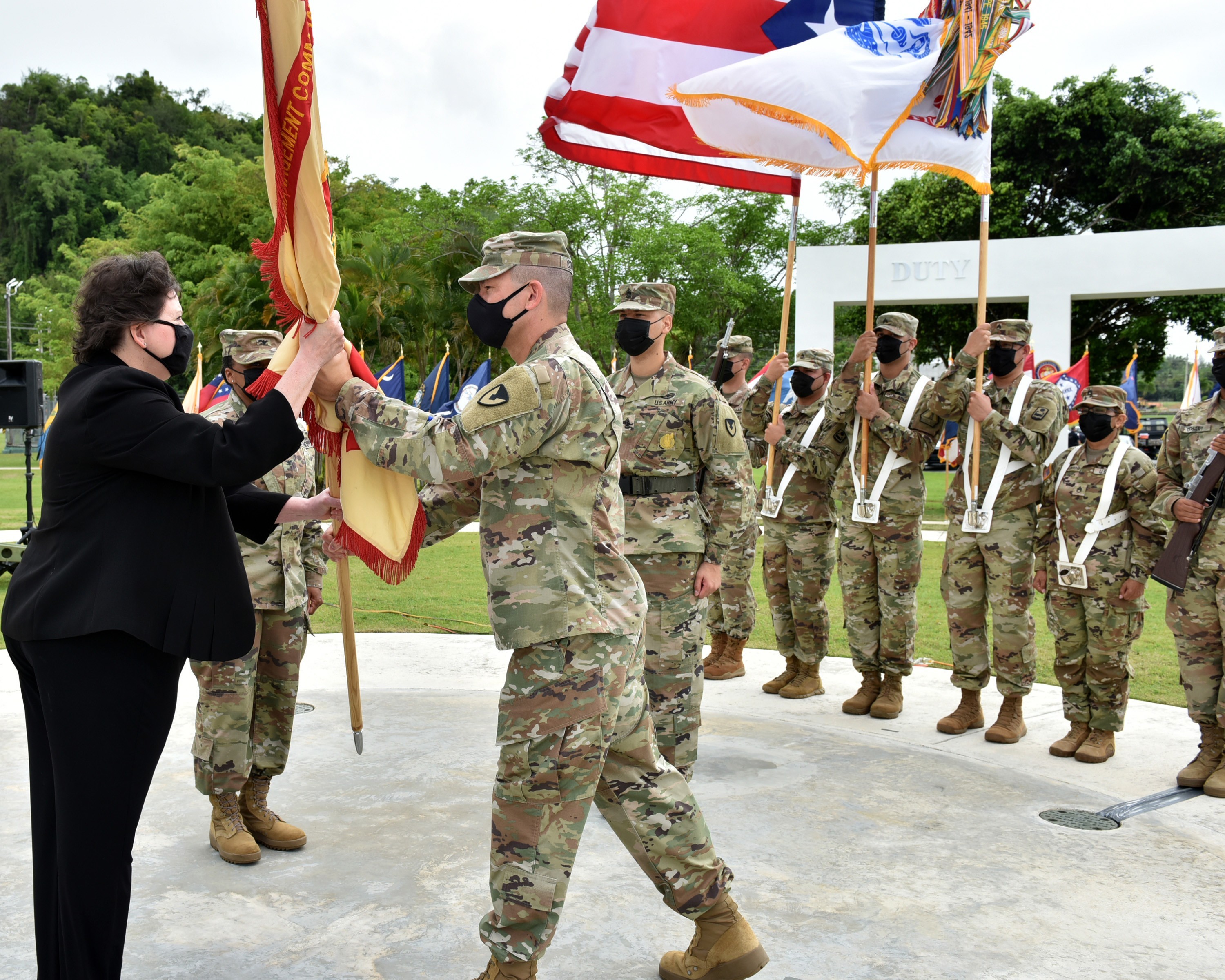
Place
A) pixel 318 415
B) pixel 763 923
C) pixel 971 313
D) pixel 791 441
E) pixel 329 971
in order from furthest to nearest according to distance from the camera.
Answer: pixel 971 313
pixel 791 441
pixel 763 923
pixel 329 971
pixel 318 415

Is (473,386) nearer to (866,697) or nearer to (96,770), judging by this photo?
(866,697)

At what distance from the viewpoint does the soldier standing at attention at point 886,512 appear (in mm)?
6578

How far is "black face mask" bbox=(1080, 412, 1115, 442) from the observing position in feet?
19.6

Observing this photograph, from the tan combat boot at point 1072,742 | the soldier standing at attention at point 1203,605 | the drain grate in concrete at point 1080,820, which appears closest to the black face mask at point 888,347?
the soldier standing at attention at point 1203,605

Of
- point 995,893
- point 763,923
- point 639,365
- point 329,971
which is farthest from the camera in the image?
point 639,365

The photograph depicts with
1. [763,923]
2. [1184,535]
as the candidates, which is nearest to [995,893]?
[763,923]

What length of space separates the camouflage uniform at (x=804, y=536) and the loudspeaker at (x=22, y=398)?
6824 millimetres

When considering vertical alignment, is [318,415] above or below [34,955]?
above

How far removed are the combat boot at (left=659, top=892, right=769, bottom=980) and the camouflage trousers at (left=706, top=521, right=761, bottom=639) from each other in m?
4.43

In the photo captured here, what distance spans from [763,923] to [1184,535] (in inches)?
125

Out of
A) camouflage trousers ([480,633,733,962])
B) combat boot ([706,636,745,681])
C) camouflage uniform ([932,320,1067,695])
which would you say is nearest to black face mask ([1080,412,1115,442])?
camouflage uniform ([932,320,1067,695])

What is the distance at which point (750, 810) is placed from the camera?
16.0 ft

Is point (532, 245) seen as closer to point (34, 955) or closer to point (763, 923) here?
point (763, 923)

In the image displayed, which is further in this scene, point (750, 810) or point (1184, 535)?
point (1184, 535)
